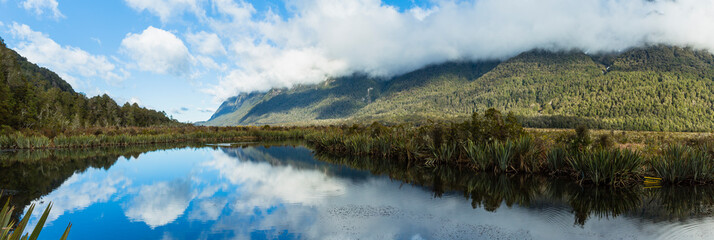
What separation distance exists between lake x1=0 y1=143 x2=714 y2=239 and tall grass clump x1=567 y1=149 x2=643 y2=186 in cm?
66

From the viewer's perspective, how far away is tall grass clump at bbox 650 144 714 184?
12.4 meters

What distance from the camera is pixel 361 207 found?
33.6 ft

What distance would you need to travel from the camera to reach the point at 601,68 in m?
176

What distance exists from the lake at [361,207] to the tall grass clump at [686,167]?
75 centimetres

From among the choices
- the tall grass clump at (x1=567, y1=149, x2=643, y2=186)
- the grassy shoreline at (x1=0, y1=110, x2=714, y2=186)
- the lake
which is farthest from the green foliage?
the lake

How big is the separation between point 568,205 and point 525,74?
200374 millimetres

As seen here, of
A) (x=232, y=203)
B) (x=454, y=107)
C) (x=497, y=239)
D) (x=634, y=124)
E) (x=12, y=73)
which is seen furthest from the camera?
(x=454, y=107)

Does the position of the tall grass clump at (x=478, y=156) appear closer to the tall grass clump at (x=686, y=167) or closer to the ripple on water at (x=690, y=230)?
the tall grass clump at (x=686, y=167)

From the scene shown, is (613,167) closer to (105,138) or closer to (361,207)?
(361,207)

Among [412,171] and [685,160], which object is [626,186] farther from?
[412,171]

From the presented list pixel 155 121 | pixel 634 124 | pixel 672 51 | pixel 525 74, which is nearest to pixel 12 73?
pixel 155 121

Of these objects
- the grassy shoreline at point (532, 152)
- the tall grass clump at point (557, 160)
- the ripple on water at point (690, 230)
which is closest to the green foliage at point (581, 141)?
the grassy shoreline at point (532, 152)

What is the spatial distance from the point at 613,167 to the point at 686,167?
2798mm

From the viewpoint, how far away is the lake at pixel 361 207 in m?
7.93
